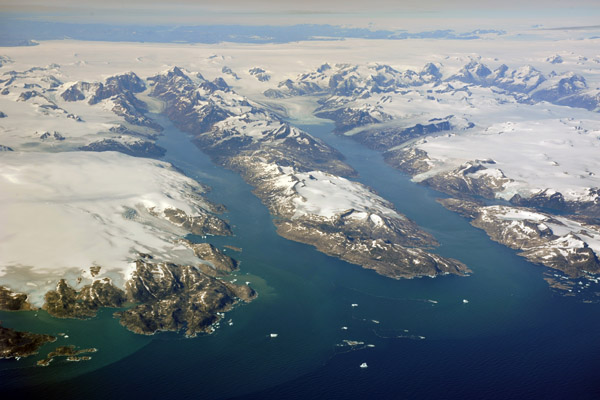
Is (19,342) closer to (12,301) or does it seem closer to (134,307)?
(12,301)

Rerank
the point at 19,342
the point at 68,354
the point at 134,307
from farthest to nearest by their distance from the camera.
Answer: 1. the point at 134,307
2. the point at 68,354
3. the point at 19,342

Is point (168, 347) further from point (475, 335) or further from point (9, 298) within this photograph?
point (475, 335)

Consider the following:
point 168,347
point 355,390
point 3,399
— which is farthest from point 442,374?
point 3,399

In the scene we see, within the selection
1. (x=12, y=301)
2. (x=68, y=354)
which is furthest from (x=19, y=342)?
(x=12, y=301)

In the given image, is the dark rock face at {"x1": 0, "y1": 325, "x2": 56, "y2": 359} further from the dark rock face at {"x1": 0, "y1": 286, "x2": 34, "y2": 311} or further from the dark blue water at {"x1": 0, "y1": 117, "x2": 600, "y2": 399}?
the dark rock face at {"x1": 0, "y1": 286, "x2": 34, "y2": 311}

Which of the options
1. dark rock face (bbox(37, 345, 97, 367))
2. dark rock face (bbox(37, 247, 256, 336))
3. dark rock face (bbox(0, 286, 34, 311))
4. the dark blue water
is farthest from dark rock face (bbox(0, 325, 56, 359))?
dark rock face (bbox(37, 247, 256, 336))

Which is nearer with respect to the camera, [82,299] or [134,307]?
[82,299]

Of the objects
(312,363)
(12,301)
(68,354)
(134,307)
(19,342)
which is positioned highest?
(12,301)
